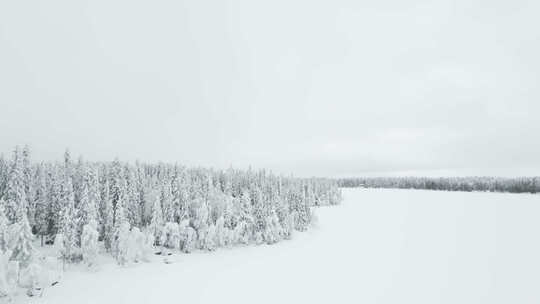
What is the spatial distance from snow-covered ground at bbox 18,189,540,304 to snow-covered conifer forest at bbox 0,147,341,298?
2610 mm

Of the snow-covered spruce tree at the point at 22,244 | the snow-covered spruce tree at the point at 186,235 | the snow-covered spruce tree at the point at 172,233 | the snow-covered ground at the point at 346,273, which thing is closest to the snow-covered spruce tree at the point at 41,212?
the snow-covered ground at the point at 346,273

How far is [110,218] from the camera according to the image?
40031mm

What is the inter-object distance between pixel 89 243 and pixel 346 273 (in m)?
32.6

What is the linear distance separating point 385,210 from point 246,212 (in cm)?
5170

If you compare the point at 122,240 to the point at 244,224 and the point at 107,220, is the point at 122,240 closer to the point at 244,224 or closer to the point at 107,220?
the point at 107,220

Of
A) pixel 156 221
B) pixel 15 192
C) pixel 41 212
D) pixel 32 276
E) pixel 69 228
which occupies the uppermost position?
pixel 15 192

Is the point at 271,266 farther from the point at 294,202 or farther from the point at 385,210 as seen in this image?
the point at 385,210

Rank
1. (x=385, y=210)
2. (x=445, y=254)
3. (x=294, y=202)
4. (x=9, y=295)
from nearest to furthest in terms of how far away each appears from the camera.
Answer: (x=9, y=295) → (x=445, y=254) → (x=294, y=202) → (x=385, y=210)

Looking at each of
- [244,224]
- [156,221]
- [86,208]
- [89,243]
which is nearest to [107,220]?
[86,208]

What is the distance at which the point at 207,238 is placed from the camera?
1818 inches

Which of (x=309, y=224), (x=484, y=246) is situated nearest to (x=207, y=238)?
(x=309, y=224)

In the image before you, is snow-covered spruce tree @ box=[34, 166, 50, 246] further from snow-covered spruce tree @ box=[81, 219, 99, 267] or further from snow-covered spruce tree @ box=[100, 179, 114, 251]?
snow-covered spruce tree @ box=[81, 219, 99, 267]

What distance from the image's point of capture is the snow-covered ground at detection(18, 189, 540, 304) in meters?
27.9

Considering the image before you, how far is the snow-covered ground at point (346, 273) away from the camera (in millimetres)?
27891
